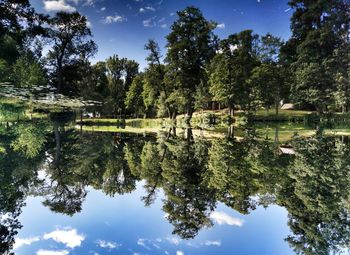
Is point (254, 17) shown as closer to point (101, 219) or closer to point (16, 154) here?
point (16, 154)

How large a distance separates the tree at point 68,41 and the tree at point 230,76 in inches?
644

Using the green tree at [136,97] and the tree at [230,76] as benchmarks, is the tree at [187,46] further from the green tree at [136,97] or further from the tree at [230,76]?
the green tree at [136,97]

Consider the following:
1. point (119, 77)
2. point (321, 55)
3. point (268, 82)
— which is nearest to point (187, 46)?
point (268, 82)

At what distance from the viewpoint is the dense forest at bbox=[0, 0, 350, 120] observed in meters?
23.8

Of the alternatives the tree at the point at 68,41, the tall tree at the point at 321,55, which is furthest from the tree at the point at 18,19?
the tall tree at the point at 321,55

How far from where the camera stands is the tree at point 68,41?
3503 cm

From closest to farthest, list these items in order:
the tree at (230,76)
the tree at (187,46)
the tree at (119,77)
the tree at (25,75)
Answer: the tree at (25,75)
the tree at (230,76)
the tree at (187,46)
the tree at (119,77)

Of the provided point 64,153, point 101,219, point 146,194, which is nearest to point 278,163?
point 146,194

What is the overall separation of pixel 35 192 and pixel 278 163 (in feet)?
18.3

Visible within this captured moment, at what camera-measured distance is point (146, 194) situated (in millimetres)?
4730

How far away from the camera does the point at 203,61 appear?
33.8 meters

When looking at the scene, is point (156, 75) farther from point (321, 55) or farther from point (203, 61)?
point (321, 55)

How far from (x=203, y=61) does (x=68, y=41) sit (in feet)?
54.9

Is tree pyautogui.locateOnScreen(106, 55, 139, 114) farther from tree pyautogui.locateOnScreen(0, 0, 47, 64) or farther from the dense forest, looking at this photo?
tree pyautogui.locateOnScreen(0, 0, 47, 64)
